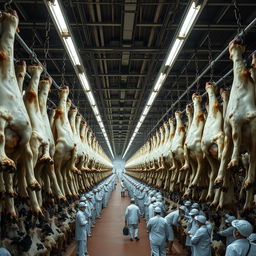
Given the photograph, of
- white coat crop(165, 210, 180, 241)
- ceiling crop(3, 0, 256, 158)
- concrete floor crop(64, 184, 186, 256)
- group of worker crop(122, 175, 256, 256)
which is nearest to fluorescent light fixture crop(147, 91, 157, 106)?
ceiling crop(3, 0, 256, 158)

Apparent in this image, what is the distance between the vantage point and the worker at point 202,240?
7785mm

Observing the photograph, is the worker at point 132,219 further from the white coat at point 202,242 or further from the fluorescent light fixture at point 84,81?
the fluorescent light fixture at point 84,81

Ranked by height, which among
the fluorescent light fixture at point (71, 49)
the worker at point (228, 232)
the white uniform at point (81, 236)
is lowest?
the white uniform at point (81, 236)

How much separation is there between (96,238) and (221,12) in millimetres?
10299

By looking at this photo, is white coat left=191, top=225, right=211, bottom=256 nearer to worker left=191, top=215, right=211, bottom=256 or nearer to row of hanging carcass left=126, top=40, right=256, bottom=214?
worker left=191, top=215, right=211, bottom=256

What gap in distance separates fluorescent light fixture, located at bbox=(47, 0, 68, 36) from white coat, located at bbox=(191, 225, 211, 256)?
5668 mm

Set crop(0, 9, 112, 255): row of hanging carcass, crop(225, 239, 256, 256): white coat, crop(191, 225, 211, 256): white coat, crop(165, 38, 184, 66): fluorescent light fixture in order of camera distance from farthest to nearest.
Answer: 1. crop(191, 225, 211, 256): white coat
2. crop(165, 38, 184, 66): fluorescent light fixture
3. crop(225, 239, 256, 256): white coat
4. crop(0, 9, 112, 255): row of hanging carcass

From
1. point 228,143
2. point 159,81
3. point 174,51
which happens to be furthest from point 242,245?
point 159,81

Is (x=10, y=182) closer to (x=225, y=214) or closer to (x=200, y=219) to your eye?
(x=200, y=219)

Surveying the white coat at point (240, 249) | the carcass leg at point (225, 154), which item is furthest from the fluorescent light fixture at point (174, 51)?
the white coat at point (240, 249)

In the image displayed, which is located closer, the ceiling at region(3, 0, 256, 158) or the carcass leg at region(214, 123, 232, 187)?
the carcass leg at region(214, 123, 232, 187)

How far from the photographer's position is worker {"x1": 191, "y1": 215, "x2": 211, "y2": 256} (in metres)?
7.79

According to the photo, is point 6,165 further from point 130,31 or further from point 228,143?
point 130,31

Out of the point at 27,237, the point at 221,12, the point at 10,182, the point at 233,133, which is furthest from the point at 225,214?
the point at 10,182
